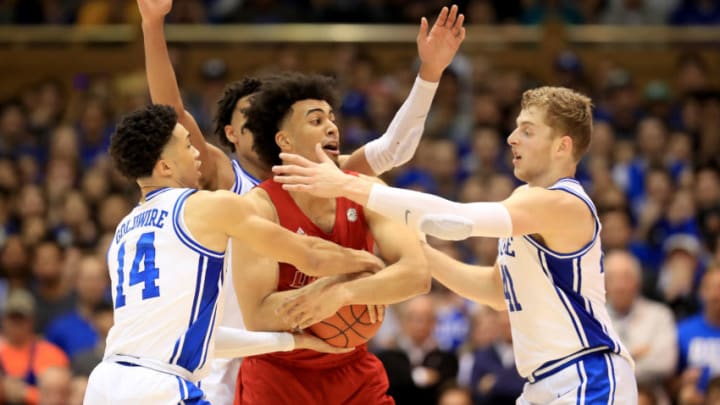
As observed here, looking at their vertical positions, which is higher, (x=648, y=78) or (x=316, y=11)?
(x=316, y=11)

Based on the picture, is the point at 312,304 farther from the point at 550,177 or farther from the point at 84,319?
the point at 84,319

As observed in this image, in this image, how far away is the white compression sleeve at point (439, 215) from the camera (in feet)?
18.2

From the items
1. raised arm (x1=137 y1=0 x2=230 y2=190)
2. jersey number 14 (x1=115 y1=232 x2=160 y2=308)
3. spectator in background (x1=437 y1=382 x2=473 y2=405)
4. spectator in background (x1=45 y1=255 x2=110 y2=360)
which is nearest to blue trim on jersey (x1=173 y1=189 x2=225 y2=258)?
jersey number 14 (x1=115 y1=232 x2=160 y2=308)

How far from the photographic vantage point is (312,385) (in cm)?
602

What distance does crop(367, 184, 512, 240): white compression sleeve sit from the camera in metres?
5.54

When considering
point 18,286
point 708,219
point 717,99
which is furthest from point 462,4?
point 18,286

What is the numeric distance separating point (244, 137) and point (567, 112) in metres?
1.72

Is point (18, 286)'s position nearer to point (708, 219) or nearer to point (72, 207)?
point (72, 207)

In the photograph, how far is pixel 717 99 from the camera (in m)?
13.2

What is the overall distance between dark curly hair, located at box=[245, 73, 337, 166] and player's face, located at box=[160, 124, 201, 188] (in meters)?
0.55

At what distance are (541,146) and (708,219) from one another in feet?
19.5

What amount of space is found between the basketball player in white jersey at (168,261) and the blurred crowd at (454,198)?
322cm

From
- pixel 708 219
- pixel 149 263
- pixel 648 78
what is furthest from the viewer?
pixel 648 78

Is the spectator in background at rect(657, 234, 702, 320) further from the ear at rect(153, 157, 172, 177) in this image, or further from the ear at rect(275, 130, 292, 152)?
the ear at rect(153, 157, 172, 177)
